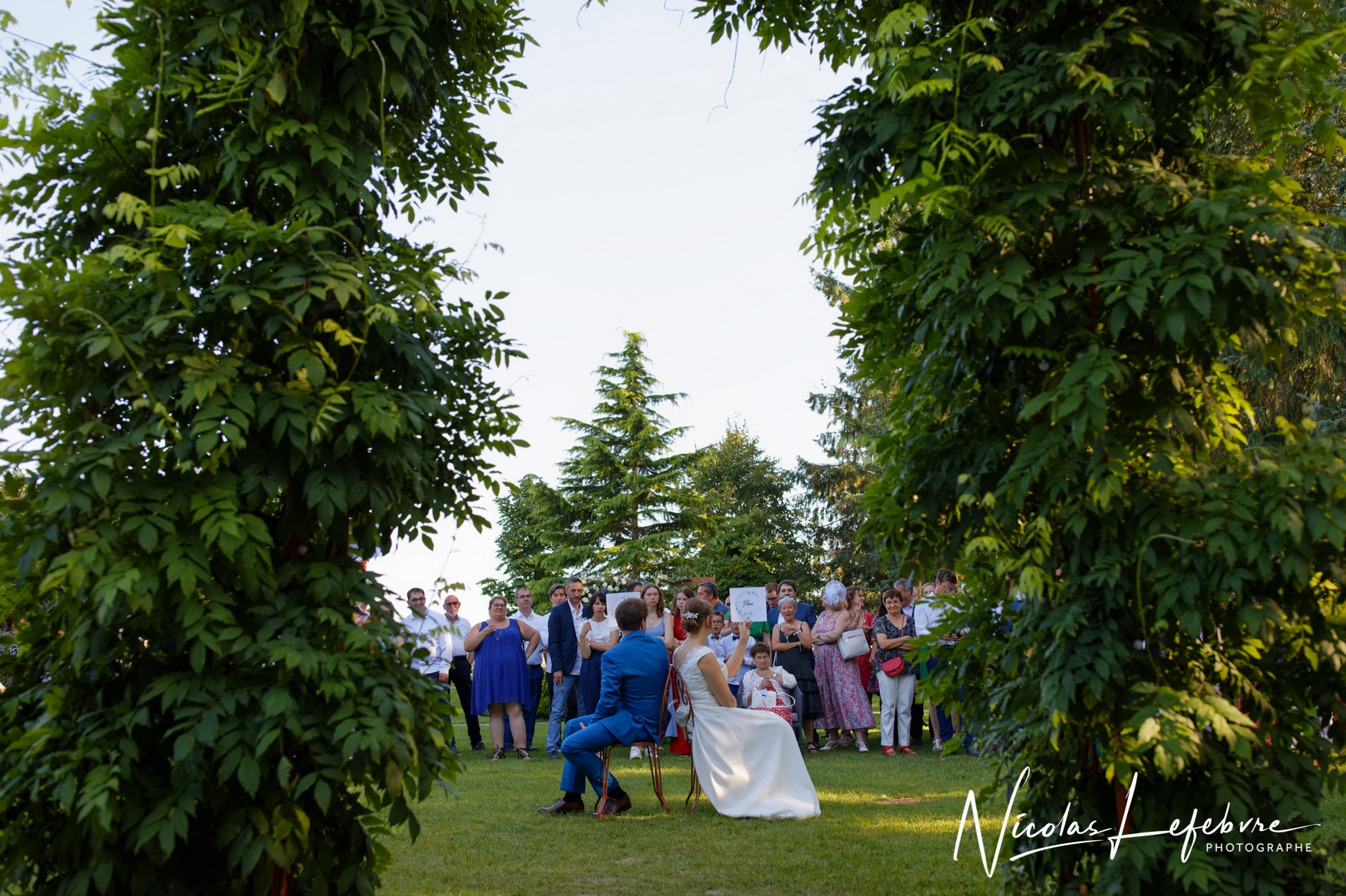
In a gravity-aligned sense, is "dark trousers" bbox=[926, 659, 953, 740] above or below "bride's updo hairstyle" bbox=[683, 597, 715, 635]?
below

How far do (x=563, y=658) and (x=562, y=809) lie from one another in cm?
421

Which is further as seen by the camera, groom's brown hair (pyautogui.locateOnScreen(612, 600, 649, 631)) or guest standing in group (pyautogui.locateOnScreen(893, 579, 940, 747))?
guest standing in group (pyautogui.locateOnScreen(893, 579, 940, 747))

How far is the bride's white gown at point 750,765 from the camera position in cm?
797

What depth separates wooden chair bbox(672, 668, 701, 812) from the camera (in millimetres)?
8414

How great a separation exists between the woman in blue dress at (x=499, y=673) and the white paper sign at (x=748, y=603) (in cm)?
319

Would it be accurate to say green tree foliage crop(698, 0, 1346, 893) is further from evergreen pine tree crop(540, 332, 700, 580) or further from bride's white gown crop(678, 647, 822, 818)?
evergreen pine tree crop(540, 332, 700, 580)

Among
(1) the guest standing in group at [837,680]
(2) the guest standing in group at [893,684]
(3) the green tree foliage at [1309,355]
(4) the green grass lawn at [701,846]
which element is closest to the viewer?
(4) the green grass lawn at [701,846]

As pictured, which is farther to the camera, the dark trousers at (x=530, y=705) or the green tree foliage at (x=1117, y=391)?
the dark trousers at (x=530, y=705)

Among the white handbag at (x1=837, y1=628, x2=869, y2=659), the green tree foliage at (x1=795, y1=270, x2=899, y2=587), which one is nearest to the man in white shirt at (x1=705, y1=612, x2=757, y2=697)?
the white handbag at (x1=837, y1=628, x2=869, y2=659)

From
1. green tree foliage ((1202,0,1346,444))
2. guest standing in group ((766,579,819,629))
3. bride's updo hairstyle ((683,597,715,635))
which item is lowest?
bride's updo hairstyle ((683,597,715,635))

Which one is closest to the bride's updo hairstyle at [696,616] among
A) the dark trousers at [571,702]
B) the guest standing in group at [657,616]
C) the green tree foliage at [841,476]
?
the guest standing in group at [657,616]

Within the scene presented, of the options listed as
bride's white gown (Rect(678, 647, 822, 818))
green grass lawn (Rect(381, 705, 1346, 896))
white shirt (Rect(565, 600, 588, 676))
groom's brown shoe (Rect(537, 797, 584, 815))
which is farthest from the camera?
white shirt (Rect(565, 600, 588, 676))

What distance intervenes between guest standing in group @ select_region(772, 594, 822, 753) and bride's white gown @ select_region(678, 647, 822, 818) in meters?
4.42

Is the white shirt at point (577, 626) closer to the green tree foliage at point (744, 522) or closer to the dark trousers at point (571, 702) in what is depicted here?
the dark trousers at point (571, 702)
